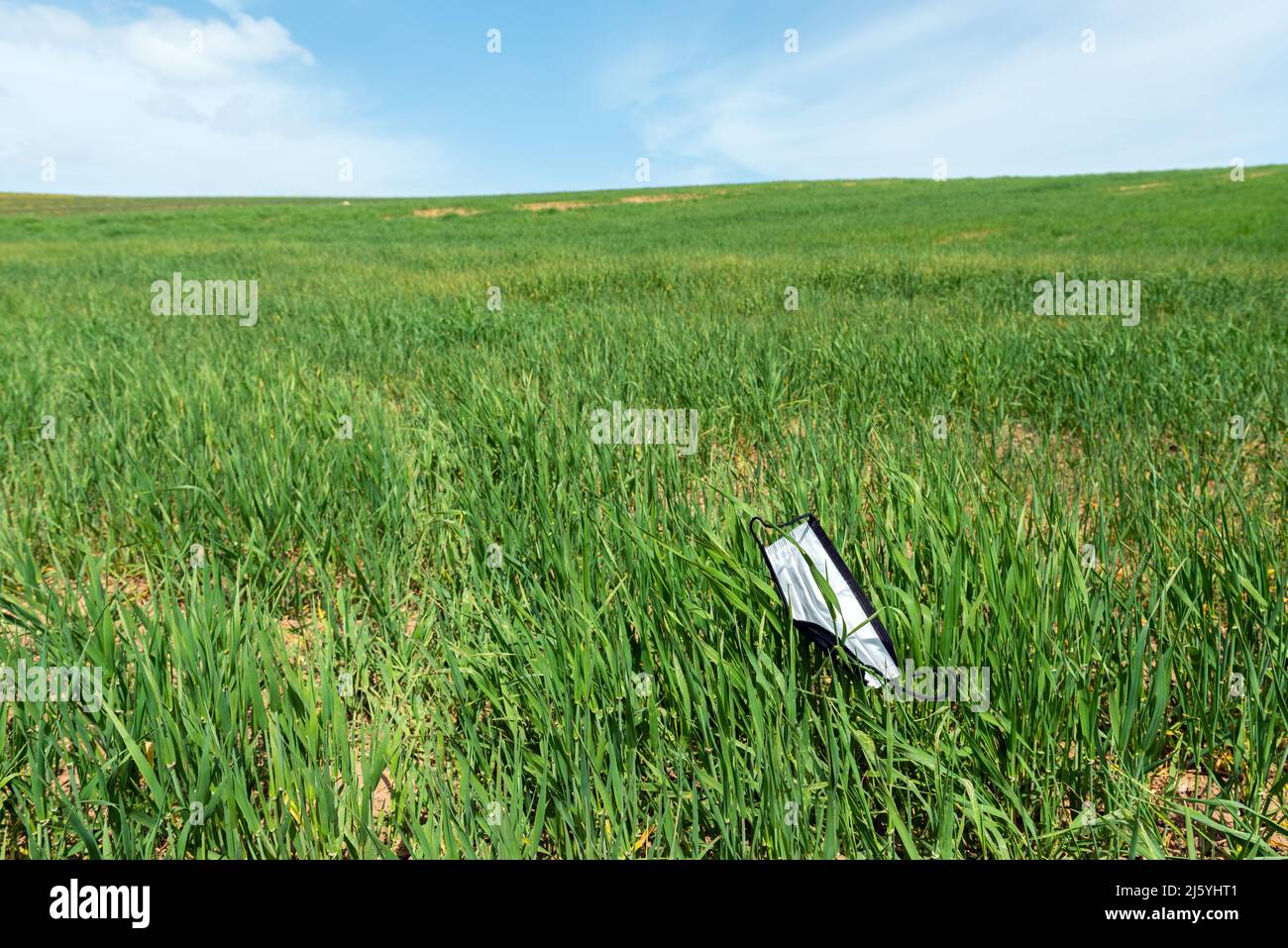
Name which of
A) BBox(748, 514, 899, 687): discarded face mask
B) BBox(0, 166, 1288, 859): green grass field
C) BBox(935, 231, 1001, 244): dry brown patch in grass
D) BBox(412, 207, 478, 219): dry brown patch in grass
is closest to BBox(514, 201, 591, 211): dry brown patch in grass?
BBox(412, 207, 478, 219): dry brown patch in grass

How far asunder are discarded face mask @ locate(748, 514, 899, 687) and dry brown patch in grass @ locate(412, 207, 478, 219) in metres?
43.8

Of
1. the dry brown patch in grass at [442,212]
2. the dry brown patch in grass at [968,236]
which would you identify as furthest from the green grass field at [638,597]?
the dry brown patch in grass at [442,212]

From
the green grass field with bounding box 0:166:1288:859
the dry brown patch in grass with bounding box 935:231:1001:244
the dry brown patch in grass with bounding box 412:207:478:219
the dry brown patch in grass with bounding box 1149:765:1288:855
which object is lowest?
the dry brown patch in grass with bounding box 1149:765:1288:855

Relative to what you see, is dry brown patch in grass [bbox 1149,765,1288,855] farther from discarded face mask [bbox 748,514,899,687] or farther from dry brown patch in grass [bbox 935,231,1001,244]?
dry brown patch in grass [bbox 935,231,1001,244]

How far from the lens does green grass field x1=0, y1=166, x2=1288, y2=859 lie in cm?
124

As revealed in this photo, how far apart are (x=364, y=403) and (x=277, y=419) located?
1.32 ft

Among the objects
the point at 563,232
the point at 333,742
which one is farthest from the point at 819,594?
the point at 563,232

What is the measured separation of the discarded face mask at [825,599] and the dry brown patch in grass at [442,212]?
4376 centimetres

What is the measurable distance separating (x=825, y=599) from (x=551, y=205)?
165 ft

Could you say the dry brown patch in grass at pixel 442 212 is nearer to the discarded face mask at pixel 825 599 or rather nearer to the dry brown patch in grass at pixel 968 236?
the dry brown patch in grass at pixel 968 236

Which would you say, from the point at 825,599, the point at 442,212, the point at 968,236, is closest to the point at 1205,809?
the point at 825,599

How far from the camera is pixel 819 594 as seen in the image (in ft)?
A: 4.50

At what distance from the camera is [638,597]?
1.62 m
